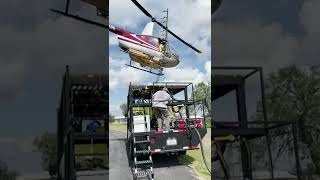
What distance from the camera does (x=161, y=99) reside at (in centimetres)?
482

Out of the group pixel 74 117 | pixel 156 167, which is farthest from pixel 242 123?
pixel 156 167

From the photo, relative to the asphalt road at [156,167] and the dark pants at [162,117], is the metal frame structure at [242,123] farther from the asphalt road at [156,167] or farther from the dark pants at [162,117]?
the dark pants at [162,117]

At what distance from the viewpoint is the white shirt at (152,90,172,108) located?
478 centimetres

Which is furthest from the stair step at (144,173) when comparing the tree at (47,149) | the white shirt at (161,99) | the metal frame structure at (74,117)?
the tree at (47,149)

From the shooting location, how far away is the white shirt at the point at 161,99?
478 cm

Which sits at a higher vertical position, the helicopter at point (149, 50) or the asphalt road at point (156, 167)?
the helicopter at point (149, 50)

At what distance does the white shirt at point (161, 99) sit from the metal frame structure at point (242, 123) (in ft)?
7.61

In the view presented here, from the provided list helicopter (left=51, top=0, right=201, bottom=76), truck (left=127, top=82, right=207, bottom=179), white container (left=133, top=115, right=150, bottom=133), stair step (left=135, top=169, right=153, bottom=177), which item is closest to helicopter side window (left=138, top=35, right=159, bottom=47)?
helicopter (left=51, top=0, right=201, bottom=76)

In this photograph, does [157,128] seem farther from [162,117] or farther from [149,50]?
A: [149,50]

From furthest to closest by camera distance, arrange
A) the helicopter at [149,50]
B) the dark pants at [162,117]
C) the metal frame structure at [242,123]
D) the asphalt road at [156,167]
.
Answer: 1. the helicopter at [149,50]
2. the dark pants at [162,117]
3. the asphalt road at [156,167]
4. the metal frame structure at [242,123]

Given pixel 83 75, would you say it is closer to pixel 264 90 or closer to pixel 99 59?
pixel 99 59

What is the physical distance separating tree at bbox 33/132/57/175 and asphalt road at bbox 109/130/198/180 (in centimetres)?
167

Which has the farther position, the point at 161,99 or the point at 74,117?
the point at 161,99

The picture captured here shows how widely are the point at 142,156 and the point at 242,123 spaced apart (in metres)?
2.22
